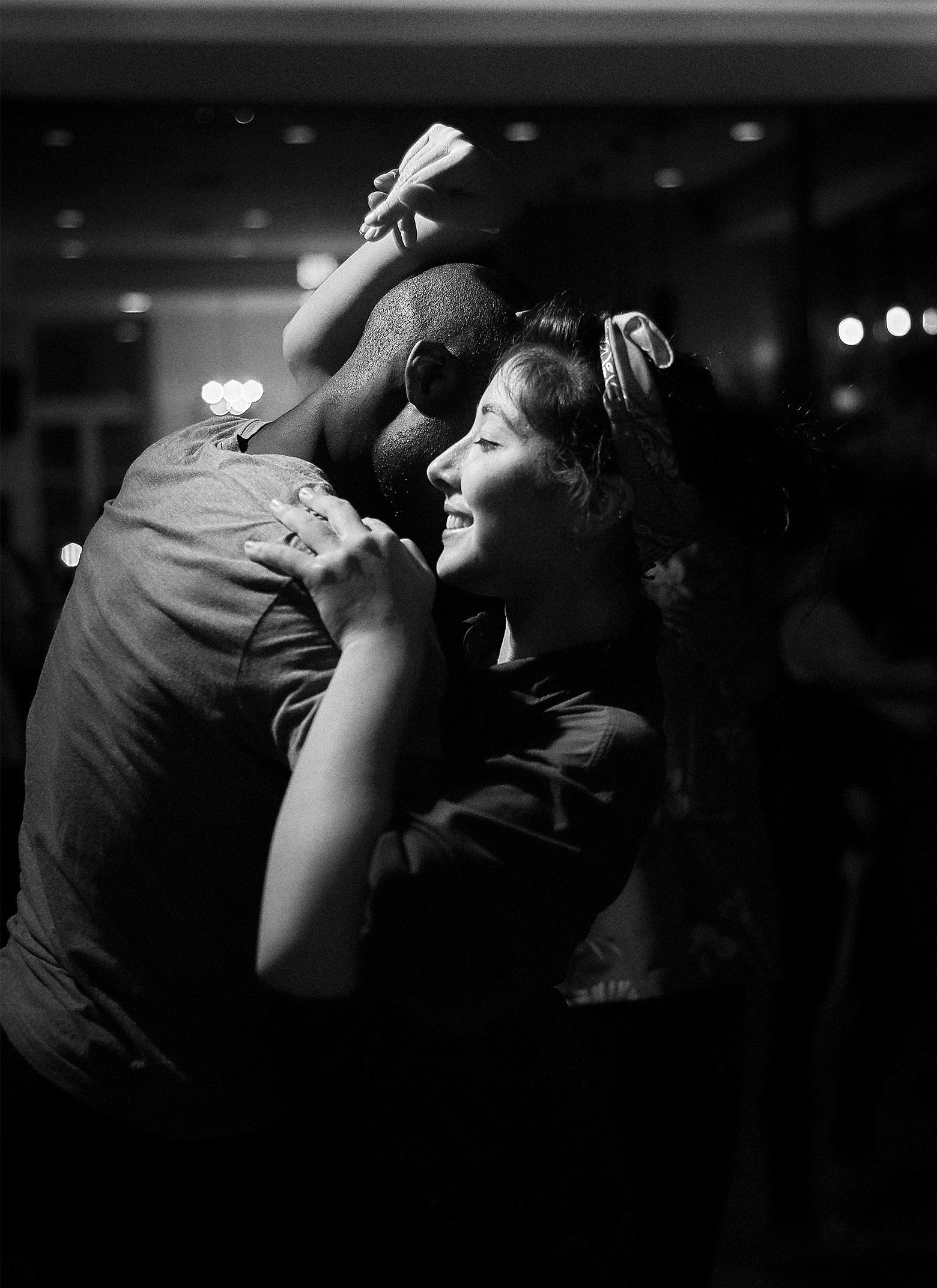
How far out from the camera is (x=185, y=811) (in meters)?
0.86

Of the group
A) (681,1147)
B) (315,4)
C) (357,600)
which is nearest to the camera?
(357,600)

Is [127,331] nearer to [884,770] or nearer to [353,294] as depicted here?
[353,294]

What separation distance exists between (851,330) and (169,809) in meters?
2.60

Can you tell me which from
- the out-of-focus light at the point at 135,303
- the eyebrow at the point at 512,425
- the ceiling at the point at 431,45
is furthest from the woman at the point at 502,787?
the ceiling at the point at 431,45

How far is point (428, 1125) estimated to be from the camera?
895mm

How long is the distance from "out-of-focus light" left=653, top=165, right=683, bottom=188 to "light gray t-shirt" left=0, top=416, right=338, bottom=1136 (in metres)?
1.12

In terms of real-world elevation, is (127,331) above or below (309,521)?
above

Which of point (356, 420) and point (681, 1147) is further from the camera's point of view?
point (681, 1147)

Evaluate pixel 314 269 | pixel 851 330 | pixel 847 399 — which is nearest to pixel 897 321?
pixel 851 330

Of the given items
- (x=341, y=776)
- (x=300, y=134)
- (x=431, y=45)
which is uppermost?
(x=431, y=45)

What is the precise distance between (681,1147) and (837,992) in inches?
55.2

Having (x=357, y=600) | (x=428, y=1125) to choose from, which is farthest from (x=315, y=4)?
(x=428, y=1125)

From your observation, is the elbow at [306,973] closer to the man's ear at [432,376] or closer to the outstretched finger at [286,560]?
the outstretched finger at [286,560]

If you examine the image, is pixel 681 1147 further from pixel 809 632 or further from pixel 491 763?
pixel 809 632
